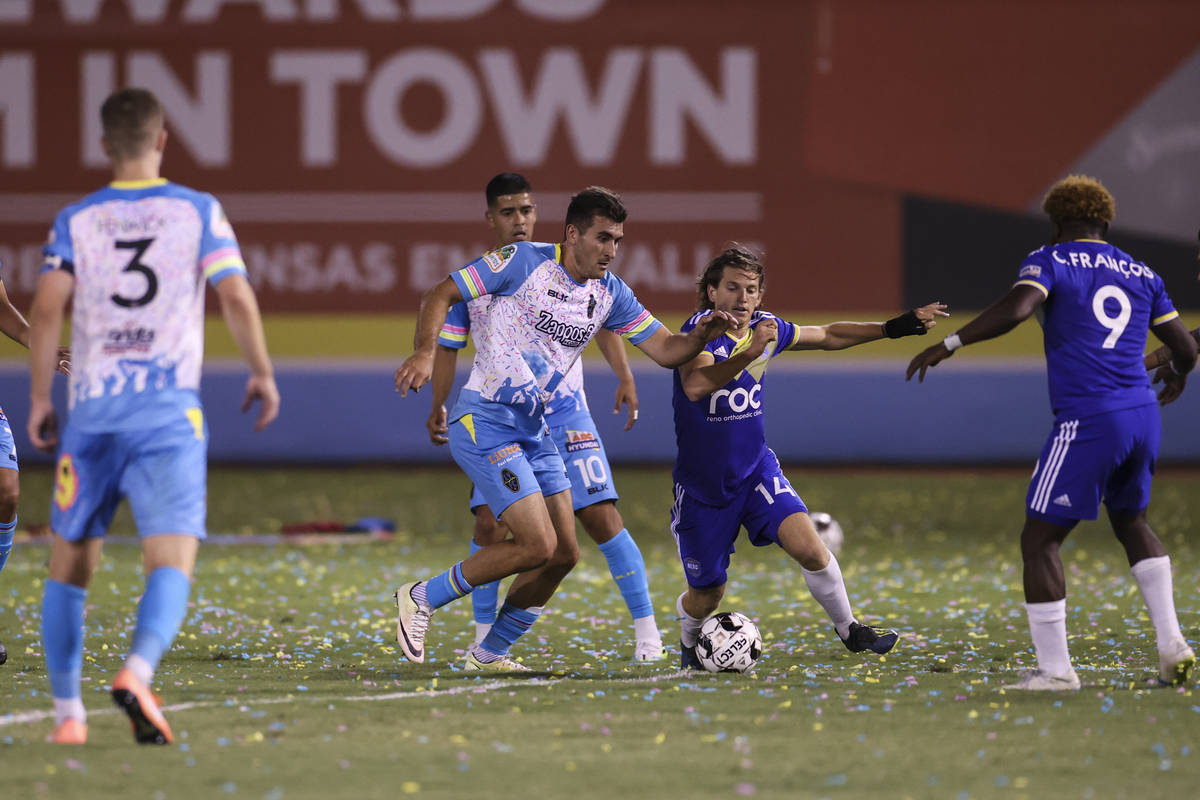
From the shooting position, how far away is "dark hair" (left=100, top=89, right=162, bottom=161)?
489cm

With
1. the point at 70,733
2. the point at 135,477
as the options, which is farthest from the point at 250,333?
the point at 70,733

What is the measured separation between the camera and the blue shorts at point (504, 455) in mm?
6465

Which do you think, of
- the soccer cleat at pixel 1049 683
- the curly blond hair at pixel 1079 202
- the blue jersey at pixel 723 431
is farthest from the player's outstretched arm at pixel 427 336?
the soccer cleat at pixel 1049 683

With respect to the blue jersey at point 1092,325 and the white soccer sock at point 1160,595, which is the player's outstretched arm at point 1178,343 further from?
the white soccer sock at point 1160,595

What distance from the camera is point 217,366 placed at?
1727cm

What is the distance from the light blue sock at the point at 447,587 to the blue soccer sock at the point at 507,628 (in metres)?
0.20

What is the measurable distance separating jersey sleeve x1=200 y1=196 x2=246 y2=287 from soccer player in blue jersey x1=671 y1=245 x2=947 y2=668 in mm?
2317

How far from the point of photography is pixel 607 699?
5.77 meters

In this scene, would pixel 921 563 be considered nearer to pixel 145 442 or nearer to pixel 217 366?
pixel 145 442

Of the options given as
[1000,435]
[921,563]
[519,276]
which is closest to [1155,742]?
[519,276]

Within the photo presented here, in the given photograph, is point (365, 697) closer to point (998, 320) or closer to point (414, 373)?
point (414, 373)

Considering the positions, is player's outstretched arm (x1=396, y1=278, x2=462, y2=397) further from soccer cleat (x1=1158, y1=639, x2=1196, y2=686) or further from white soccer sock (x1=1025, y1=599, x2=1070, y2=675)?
soccer cleat (x1=1158, y1=639, x2=1196, y2=686)

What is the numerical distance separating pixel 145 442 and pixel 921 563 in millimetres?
7384

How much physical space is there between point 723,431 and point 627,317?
2.13 feet
